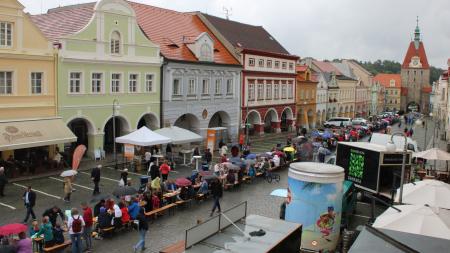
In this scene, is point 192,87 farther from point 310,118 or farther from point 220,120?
point 310,118

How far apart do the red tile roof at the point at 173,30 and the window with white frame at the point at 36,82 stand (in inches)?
423

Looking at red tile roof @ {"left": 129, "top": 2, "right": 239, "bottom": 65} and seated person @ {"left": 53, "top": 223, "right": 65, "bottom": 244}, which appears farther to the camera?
red tile roof @ {"left": 129, "top": 2, "right": 239, "bottom": 65}

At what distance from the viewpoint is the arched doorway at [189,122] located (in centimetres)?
3947

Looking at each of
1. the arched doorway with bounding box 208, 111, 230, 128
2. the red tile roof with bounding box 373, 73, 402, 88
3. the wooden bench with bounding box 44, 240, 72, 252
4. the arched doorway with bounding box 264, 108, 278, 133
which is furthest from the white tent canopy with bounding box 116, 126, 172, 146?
the red tile roof with bounding box 373, 73, 402, 88

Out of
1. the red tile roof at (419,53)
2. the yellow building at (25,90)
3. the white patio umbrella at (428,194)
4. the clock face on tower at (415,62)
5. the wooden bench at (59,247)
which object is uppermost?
the red tile roof at (419,53)

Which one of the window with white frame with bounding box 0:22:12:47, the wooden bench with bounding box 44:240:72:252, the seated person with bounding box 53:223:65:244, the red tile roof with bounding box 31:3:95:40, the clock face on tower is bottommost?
the wooden bench with bounding box 44:240:72:252

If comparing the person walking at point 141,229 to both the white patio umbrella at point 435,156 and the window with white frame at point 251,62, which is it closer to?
the white patio umbrella at point 435,156

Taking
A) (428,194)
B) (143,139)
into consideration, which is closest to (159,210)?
(428,194)

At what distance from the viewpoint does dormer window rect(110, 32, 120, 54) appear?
3093 cm

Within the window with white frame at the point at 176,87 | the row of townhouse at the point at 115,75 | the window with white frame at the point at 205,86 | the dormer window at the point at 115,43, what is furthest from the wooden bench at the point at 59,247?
the window with white frame at the point at 205,86

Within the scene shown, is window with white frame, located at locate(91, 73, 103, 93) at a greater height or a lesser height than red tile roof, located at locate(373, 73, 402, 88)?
lesser

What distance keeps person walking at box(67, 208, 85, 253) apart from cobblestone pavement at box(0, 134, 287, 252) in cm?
98

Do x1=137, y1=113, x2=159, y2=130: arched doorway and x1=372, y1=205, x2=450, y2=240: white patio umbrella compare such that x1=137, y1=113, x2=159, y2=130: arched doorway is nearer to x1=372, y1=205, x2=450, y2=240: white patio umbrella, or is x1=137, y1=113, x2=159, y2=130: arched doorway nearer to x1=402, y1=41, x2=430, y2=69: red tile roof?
x1=372, y1=205, x2=450, y2=240: white patio umbrella

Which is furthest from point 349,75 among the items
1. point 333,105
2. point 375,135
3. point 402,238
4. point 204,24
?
point 402,238
